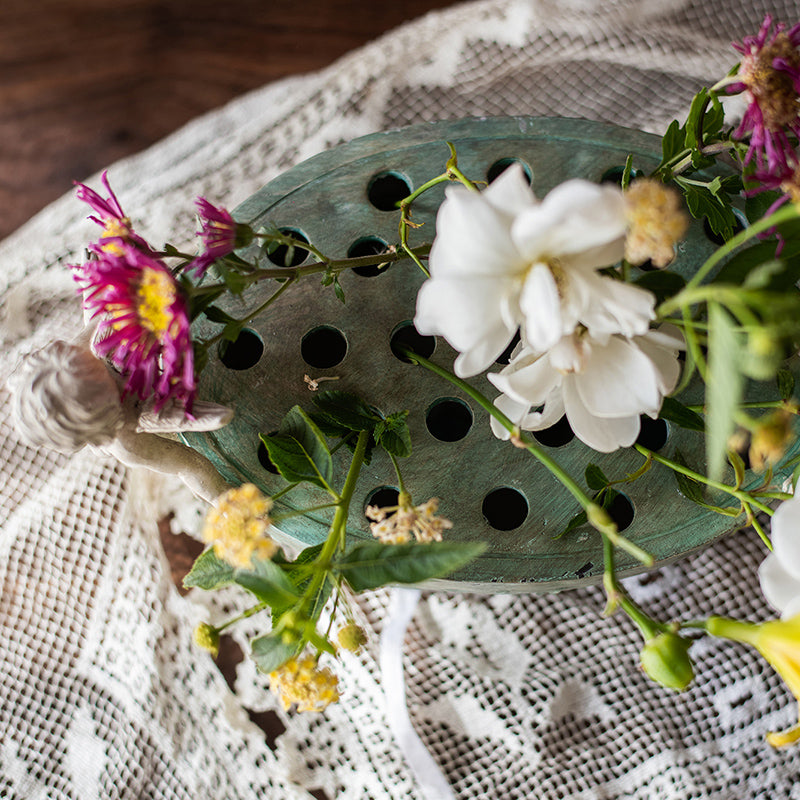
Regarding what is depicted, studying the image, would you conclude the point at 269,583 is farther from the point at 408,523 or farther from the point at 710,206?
the point at 710,206

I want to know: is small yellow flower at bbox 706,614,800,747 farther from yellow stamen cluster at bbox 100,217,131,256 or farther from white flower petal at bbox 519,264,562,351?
yellow stamen cluster at bbox 100,217,131,256

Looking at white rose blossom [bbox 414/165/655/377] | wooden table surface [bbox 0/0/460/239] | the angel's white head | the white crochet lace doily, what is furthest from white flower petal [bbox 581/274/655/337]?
wooden table surface [bbox 0/0/460/239]

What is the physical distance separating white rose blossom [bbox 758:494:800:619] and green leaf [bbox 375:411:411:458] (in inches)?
6.5

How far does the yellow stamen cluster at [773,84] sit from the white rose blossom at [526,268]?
0.10m

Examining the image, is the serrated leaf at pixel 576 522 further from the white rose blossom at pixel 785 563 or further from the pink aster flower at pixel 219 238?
the pink aster flower at pixel 219 238

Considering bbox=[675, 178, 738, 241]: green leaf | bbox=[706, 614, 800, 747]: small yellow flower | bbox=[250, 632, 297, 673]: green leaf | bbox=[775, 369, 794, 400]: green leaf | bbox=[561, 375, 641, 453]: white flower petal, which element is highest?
bbox=[675, 178, 738, 241]: green leaf

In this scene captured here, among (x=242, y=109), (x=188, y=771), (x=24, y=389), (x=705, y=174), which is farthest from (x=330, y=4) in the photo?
(x=188, y=771)

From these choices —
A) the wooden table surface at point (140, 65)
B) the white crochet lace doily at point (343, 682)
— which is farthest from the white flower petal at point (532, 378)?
the wooden table surface at point (140, 65)

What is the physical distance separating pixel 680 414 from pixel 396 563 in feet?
0.50

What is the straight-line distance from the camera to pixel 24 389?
345 mm

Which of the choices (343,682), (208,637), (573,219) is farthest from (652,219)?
(343,682)

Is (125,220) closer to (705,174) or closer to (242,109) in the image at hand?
(705,174)

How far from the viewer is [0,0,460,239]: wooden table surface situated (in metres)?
0.76

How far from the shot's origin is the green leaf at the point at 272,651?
0.98 feet
